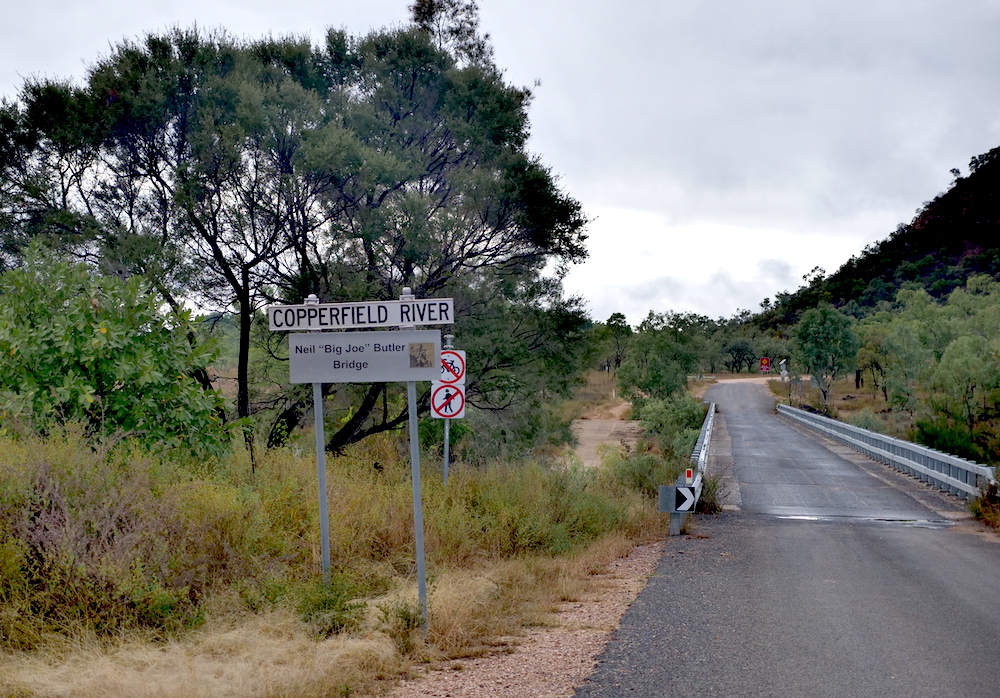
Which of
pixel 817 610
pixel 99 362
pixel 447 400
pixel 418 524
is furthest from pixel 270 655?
pixel 447 400

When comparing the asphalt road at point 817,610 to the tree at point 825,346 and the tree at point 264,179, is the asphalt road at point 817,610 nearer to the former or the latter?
the tree at point 264,179

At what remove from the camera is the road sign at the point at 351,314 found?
7457mm

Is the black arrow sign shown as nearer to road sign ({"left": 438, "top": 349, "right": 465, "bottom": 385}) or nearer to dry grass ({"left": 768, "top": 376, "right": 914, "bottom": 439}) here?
road sign ({"left": 438, "top": 349, "right": 465, "bottom": 385})

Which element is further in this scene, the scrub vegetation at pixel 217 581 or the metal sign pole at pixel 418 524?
the metal sign pole at pixel 418 524

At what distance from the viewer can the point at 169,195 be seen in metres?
16.2

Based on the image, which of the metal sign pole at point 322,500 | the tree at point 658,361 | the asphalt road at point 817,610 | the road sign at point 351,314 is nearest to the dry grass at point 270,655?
the metal sign pole at point 322,500

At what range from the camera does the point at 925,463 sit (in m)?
20.8

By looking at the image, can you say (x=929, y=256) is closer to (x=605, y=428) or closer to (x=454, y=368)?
(x=605, y=428)

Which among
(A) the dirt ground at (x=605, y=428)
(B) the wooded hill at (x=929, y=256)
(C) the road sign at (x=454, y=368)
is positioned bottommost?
(A) the dirt ground at (x=605, y=428)

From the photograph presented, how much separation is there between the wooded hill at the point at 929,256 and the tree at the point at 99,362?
444 feet

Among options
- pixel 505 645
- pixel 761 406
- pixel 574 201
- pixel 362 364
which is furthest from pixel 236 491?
pixel 761 406

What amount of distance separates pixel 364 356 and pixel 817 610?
491 cm

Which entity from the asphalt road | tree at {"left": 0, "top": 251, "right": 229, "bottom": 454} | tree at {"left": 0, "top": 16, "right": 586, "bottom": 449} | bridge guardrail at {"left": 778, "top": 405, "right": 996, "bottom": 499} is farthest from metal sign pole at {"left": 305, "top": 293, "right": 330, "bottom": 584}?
bridge guardrail at {"left": 778, "top": 405, "right": 996, "bottom": 499}

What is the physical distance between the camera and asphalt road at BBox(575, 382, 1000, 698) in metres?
5.85
